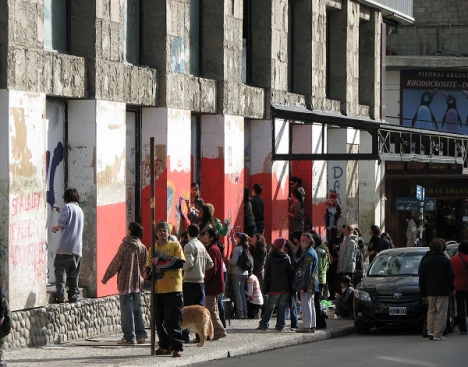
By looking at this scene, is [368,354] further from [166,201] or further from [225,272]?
[166,201]

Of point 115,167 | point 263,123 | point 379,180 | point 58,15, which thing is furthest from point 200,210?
point 379,180

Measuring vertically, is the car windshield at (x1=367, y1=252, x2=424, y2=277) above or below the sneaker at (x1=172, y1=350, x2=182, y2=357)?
above

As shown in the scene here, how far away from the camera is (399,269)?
77.5 ft

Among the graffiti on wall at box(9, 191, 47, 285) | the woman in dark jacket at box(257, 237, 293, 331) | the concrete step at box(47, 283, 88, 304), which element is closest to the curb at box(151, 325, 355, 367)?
the woman in dark jacket at box(257, 237, 293, 331)

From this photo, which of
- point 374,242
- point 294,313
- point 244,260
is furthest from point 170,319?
point 374,242

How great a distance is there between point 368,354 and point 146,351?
3235 mm

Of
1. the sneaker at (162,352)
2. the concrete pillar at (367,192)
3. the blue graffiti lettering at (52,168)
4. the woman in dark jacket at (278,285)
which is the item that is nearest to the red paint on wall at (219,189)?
the woman in dark jacket at (278,285)

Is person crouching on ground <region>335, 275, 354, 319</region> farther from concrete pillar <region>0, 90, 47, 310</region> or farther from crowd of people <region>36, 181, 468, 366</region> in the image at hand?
concrete pillar <region>0, 90, 47, 310</region>

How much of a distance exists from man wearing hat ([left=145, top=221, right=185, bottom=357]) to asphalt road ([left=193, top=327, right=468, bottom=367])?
645mm

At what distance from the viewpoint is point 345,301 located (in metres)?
24.8

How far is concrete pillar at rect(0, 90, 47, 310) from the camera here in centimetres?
1784

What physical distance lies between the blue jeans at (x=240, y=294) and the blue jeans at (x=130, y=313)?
463cm

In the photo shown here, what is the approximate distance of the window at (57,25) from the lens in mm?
19781

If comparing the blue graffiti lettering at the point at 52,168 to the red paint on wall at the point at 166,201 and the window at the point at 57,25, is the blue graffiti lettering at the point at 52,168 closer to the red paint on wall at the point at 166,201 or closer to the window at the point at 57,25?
the window at the point at 57,25
